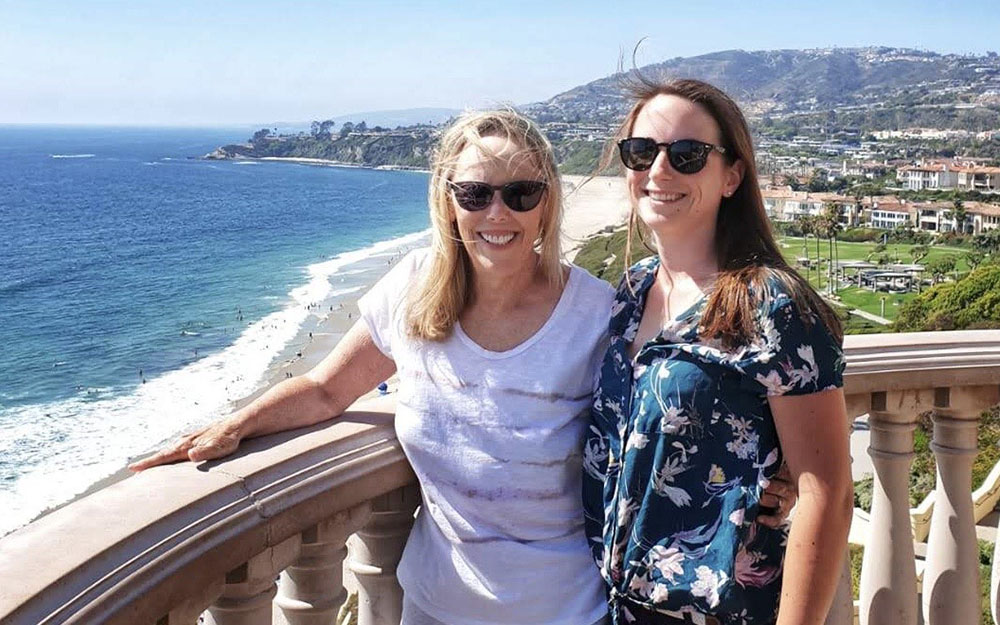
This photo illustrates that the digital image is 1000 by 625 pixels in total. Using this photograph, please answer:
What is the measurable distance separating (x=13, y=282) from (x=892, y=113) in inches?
6225

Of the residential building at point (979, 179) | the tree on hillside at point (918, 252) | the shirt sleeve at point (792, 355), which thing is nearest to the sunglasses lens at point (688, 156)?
the shirt sleeve at point (792, 355)

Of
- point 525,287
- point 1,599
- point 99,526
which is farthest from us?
point 525,287

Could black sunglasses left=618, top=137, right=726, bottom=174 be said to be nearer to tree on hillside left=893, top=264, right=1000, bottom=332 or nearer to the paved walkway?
tree on hillside left=893, top=264, right=1000, bottom=332

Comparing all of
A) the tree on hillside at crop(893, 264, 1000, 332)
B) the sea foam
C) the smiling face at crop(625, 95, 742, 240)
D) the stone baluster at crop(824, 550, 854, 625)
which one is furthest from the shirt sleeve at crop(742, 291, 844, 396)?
the sea foam

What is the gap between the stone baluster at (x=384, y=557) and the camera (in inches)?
92.3

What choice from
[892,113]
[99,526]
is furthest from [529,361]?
[892,113]

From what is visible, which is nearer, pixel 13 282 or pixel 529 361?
pixel 529 361

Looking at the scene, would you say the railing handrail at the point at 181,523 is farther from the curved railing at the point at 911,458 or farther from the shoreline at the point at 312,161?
the shoreline at the point at 312,161

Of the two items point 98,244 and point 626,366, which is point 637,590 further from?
point 98,244

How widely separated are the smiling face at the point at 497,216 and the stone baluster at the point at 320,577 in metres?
0.64

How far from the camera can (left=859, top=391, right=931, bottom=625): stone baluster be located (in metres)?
2.82

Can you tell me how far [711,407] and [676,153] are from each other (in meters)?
0.58

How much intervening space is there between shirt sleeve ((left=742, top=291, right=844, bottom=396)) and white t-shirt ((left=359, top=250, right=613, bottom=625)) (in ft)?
1.40

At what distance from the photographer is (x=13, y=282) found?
2480 inches
